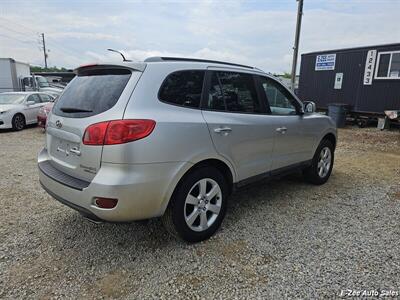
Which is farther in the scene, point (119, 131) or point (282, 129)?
point (282, 129)

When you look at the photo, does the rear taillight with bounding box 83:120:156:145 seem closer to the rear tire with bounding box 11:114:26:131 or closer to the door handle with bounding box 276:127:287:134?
the door handle with bounding box 276:127:287:134

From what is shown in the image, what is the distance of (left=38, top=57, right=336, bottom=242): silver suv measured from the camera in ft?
7.49

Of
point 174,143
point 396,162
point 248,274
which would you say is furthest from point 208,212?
point 396,162

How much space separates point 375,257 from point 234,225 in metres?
1.36

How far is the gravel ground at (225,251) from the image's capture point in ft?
7.54

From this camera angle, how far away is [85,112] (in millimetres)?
2512

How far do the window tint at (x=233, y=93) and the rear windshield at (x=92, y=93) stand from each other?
34.5 inches

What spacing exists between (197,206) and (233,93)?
4.13 ft

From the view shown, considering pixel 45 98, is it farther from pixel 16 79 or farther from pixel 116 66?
pixel 116 66

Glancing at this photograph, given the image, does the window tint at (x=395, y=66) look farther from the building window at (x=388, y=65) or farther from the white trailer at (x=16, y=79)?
the white trailer at (x=16, y=79)

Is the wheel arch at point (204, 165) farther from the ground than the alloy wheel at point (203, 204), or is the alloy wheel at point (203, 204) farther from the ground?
the wheel arch at point (204, 165)

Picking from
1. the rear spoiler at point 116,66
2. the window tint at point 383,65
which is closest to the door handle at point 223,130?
the rear spoiler at point 116,66

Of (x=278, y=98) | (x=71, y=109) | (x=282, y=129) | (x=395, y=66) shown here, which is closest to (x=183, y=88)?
(x=71, y=109)

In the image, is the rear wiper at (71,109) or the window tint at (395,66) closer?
the rear wiper at (71,109)
